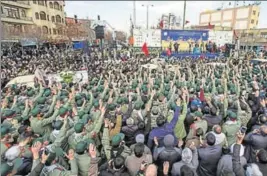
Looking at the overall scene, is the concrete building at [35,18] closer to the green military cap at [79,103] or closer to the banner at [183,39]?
the banner at [183,39]

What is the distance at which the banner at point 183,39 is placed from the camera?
23.1 metres

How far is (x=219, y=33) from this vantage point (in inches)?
979

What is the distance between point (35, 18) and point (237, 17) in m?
54.5

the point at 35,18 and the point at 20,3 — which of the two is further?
the point at 35,18

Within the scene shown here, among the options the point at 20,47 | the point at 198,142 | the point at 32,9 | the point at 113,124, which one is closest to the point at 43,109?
the point at 113,124

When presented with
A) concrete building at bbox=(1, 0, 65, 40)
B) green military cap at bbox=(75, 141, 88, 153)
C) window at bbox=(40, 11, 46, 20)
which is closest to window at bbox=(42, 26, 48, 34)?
concrete building at bbox=(1, 0, 65, 40)

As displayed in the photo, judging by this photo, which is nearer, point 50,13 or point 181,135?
point 181,135

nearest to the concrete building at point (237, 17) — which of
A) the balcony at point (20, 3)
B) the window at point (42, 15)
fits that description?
the window at point (42, 15)

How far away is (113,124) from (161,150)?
1254 millimetres

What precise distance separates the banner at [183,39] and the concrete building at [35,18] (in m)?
17.5

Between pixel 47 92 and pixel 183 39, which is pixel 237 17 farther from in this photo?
pixel 47 92

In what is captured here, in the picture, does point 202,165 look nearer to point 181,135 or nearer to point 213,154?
point 213,154

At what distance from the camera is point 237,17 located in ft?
216

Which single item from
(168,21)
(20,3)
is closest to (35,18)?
(20,3)
